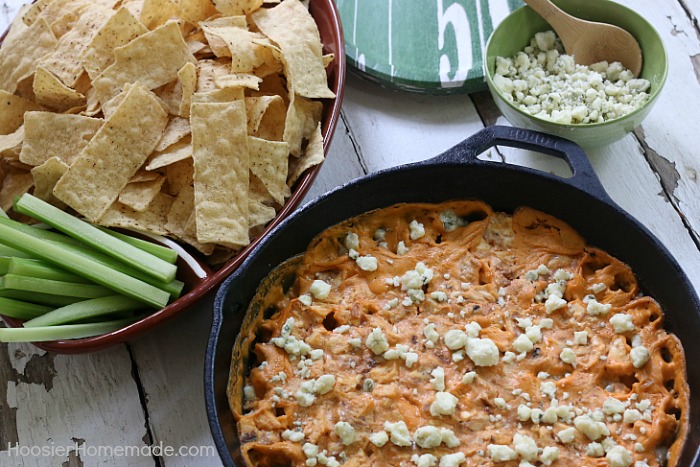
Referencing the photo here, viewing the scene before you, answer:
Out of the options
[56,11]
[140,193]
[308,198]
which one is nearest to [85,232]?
[140,193]

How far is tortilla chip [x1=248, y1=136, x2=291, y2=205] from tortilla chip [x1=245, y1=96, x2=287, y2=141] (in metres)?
0.07

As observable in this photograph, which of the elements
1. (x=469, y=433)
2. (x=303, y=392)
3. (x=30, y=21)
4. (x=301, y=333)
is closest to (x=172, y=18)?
(x=30, y=21)

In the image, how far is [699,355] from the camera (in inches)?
62.2

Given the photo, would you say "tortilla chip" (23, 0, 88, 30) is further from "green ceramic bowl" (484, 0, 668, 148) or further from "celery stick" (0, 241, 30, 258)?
"green ceramic bowl" (484, 0, 668, 148)

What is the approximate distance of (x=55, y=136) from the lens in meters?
1.94

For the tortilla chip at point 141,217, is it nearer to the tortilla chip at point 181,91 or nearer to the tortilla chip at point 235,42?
the tortilla chip at point 181,91

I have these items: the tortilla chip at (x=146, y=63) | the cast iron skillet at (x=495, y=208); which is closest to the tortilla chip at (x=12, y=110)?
the tortilla chip at (x=146, y=63)

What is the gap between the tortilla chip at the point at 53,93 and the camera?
1.94m

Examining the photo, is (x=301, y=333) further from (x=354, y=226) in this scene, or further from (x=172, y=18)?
(x=172, y=18)

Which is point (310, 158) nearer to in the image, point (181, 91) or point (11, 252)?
point (181, 91)

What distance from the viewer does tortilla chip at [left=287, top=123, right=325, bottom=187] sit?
1.93 metres

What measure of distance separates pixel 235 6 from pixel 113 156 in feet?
1.73

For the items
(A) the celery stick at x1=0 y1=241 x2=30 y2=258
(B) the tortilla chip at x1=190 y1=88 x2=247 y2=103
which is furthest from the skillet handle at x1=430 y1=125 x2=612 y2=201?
(A) the celery stick at x1=0 y1=241 x2=30 y2=258

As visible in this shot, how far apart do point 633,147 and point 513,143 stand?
540 mm
